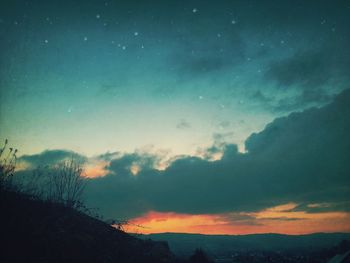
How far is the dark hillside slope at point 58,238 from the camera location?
8602mm

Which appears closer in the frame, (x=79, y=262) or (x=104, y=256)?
(x=79, y=262)

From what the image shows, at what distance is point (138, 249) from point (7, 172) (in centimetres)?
648

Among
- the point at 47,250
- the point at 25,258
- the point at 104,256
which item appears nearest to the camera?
the point at 25,258

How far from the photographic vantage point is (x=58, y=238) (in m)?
9.88

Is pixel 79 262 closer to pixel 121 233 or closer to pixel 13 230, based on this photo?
pixel 13 230

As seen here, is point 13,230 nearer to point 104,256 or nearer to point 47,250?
point 47,250

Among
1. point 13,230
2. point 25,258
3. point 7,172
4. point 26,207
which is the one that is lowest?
point 25,258

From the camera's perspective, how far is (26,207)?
35.9ft

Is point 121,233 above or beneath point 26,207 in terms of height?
beneath

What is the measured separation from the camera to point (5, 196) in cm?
1062

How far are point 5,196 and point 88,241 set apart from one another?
3.46 meters

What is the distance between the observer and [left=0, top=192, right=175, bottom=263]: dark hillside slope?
8.60 metres

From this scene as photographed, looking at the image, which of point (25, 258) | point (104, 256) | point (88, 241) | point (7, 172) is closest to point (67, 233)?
Answer: point (88, 241)

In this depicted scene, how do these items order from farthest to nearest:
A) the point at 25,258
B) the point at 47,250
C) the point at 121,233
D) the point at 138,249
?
1. the point at 121,233
2. the point at 138,249
3. the point at 47,250
4. the point at 25,258
